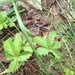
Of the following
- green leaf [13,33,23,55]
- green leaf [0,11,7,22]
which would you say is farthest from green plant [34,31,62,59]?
green leaf [0,11,7,22]

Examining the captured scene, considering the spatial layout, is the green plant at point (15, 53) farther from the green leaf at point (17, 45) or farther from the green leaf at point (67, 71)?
the green leaf at point (67, 71)

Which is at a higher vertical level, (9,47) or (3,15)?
(3,15)

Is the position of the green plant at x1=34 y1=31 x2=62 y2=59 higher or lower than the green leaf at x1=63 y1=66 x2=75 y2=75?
higher

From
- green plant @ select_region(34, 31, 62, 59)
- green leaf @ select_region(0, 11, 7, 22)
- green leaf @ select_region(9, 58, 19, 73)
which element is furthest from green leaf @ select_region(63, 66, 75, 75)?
green leaf @ select_region(0, 11, 7, 22)

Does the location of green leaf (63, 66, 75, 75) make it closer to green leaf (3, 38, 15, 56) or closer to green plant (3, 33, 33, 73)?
green plant (3, 33, 33, 73)

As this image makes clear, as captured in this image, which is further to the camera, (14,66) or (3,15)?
(3,15)

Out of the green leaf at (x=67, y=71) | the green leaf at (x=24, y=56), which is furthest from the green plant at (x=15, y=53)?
the green leaf at (x=67, y=71)

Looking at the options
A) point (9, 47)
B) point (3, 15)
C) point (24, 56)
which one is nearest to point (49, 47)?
point (24, 56)

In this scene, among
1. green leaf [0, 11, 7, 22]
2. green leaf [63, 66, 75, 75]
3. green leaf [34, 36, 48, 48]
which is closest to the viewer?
green leaf [63, 66, 75, 75]

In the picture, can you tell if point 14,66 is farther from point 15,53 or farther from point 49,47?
point 49,47

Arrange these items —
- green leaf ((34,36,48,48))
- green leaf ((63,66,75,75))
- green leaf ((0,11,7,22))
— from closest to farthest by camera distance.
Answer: green leaf ((63,66,75,75)), green leaf ((34,36,48,48)), green leaf ((0,11,7,22))

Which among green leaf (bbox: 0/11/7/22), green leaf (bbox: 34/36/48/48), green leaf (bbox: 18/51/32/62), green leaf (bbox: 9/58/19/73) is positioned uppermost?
green leaf (bbox: 0/11/7/22)

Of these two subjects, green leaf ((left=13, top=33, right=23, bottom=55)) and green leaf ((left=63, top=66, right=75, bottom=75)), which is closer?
green leaf ((left=63, top=66, right=75, bottom=75))
